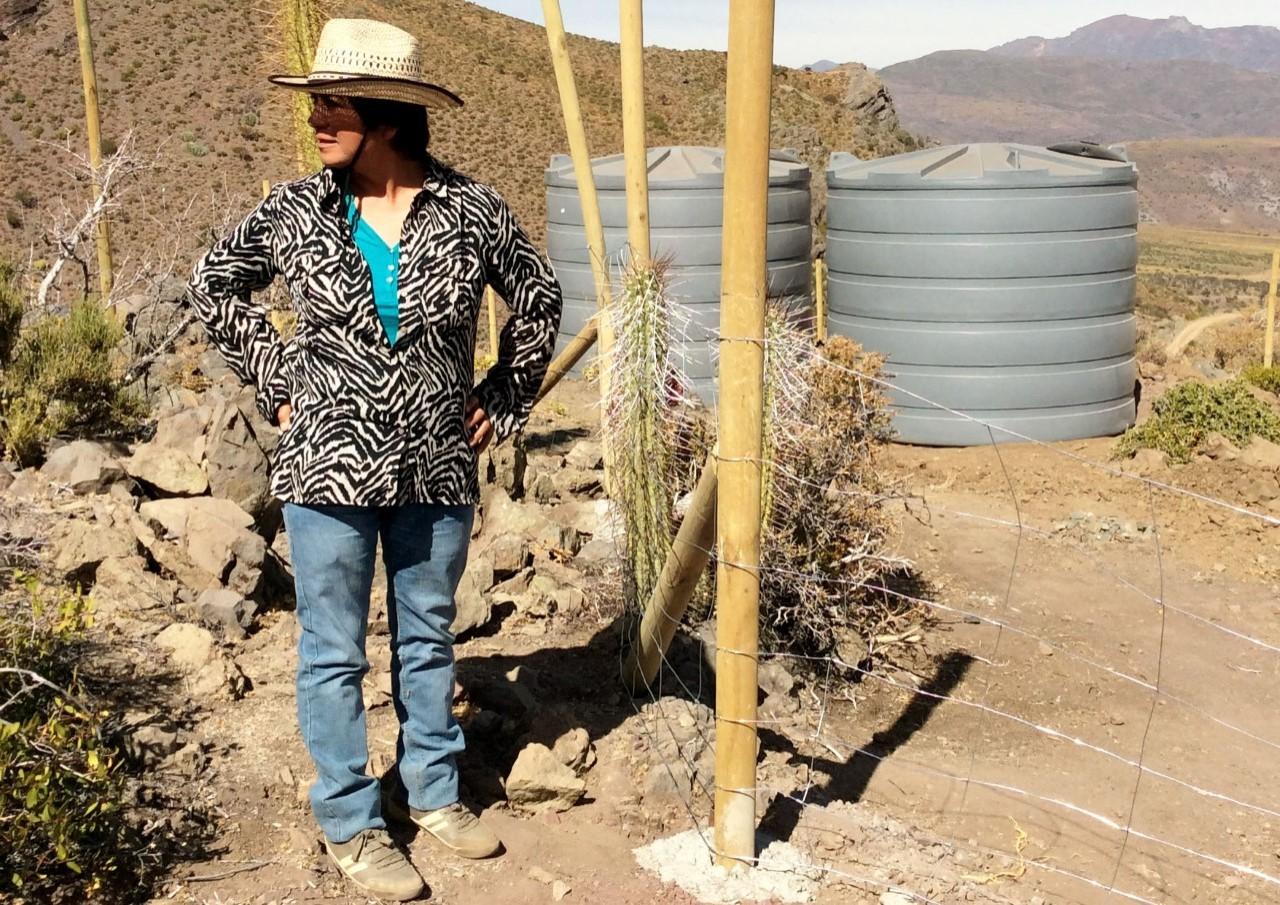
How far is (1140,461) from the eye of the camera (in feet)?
24.9

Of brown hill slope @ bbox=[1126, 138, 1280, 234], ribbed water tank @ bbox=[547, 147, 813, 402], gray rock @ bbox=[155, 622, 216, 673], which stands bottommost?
brown hill slope @ bbox=[1126, 138, 1280, 234]

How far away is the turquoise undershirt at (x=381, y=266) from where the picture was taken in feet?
8.79

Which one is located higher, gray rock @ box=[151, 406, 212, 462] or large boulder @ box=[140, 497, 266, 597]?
gray rock @ box=[151, 406, 212, 462]

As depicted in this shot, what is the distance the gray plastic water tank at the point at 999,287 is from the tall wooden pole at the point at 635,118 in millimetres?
3970

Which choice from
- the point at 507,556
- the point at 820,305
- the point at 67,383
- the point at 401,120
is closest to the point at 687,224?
the point at 820,305

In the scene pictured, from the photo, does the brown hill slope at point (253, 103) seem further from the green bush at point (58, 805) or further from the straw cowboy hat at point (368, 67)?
the straw cowboy hat at point (368, 67)

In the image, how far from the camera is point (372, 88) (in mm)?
2619

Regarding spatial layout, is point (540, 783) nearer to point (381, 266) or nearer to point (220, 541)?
point (381, 266)

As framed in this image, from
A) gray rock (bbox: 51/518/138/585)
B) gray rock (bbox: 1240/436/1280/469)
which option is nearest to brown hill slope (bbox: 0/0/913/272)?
gray rock (bbox: 1240/436/1280/469)

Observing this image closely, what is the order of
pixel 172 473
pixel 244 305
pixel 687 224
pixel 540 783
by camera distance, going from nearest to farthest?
1. pixel 244 305
2. pixel 540 783
3. pixel 172 473
4. pixel 687 224

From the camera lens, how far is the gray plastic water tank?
8.30m

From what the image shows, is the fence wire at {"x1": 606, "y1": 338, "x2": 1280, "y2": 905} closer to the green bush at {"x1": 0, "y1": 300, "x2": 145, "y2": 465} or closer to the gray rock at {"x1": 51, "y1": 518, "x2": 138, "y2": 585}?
the gray rock at {"x1": 51, "y1": 518, "x2": 138, "y2": 585}

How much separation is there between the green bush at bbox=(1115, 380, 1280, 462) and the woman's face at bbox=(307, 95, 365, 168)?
242 inches

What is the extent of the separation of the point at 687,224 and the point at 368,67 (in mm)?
6548
